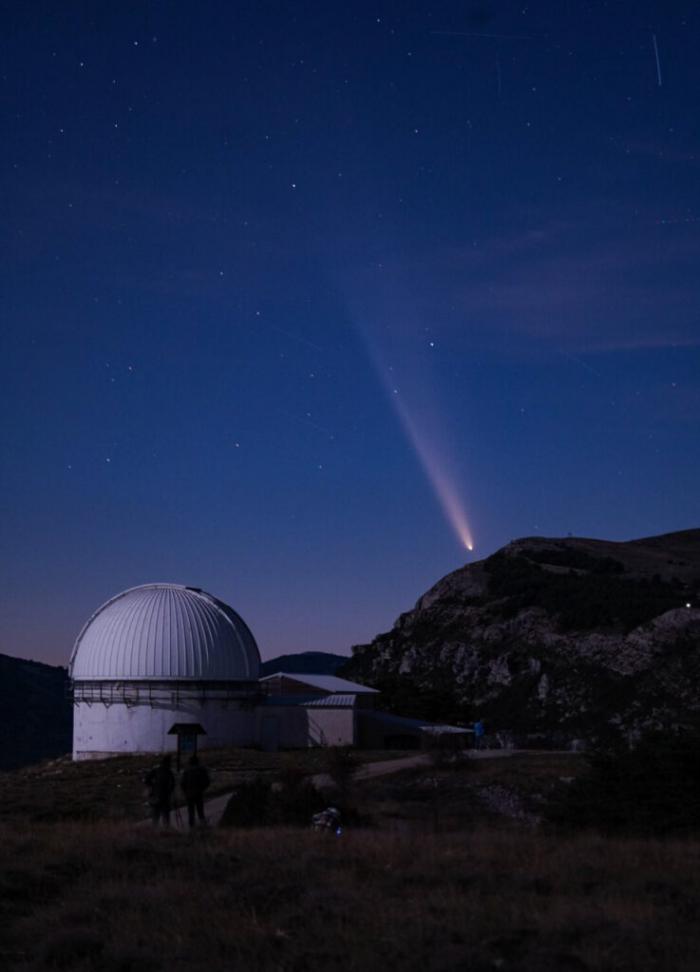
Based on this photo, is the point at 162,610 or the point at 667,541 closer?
the point at 162,610

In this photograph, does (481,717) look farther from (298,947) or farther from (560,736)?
(298,947)

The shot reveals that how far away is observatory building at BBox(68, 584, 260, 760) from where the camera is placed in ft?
153

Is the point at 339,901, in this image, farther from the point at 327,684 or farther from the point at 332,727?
the point at 327,684

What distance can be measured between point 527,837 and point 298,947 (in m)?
8.69

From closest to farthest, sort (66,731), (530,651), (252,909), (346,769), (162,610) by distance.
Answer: (252,909) < (346,769) < (162,610) < (530,651) < (66,731)

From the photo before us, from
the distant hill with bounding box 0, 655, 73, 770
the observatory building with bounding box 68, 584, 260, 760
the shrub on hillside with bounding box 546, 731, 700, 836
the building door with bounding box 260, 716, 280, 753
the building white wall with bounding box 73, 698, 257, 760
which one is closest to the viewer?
the shrub on hillside with bounding box 546, 731, 700, 836

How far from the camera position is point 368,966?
7.96 m

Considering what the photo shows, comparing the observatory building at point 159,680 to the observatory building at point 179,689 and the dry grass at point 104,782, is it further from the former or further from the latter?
the dry grass at point 104,782

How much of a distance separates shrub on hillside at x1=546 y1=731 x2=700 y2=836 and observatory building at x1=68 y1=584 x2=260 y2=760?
1051 inches

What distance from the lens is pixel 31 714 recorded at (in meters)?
134

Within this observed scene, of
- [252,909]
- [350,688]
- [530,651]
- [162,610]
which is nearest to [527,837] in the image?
[252,909]

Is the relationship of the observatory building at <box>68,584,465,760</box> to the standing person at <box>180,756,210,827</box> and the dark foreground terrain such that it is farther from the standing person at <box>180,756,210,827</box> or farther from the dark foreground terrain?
the dark foreground terrain

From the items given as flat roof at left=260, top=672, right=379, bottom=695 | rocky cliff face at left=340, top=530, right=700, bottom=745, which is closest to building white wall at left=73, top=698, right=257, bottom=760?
flat roof at left=260, top=672, right=379, bottom=695

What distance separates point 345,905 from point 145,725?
37.8 m
